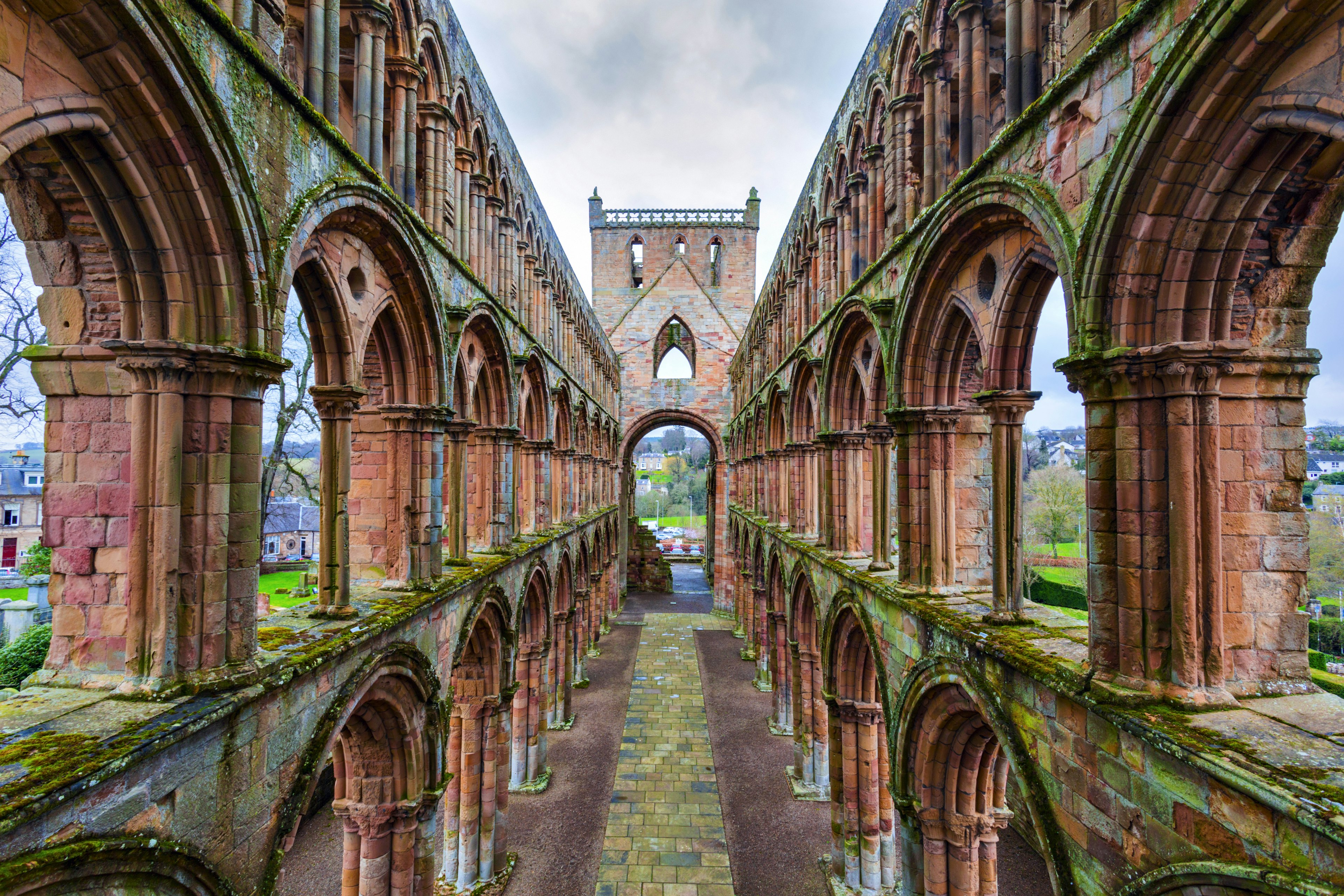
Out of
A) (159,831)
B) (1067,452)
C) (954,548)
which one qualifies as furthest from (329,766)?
(1067,452)

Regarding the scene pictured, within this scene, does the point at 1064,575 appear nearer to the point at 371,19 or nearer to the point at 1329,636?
the point at 1329,636

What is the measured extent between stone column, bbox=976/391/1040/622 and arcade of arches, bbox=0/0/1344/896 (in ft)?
0.21

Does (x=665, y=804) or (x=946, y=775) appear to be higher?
(x=946, y=775)

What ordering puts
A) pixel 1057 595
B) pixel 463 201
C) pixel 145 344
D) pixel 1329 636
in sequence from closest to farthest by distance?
pixel 145 344 < pixel 463 201 < pixel 1329 636 < pixel 1057 595

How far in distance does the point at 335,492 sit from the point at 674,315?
1048 inches

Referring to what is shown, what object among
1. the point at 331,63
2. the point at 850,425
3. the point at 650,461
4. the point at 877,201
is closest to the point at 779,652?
the point at 850,425

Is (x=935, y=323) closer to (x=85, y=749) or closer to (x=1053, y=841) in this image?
(x=1053, y=841)

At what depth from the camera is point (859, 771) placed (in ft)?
33.6

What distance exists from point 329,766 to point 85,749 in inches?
621

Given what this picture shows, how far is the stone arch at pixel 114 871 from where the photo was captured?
2918 millimetres

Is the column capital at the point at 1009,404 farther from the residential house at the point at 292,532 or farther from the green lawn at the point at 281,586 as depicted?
the residential house at the point at 292,532

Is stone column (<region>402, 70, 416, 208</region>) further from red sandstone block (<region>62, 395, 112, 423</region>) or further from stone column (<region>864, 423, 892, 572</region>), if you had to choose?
stone column (<region>864, 423, 892, 572</region>)

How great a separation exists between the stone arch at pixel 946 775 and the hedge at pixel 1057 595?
16177mm

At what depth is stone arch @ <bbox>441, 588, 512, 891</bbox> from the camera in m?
10.3
